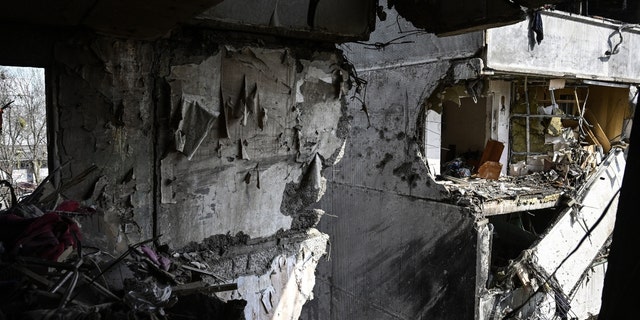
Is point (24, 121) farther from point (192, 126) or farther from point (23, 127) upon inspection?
point (192, 126)

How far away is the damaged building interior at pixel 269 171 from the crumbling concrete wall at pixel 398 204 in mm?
33

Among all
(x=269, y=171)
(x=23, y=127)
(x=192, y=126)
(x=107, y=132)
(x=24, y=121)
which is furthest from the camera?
(x=23, y=127)

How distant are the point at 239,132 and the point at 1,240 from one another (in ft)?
5.79

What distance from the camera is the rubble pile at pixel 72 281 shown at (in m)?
1.99

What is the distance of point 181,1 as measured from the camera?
82.1 inches

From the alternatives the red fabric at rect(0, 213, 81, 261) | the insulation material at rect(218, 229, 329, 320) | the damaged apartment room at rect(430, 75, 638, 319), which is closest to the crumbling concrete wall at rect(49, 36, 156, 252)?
the red fabric at rect(0, 213, 81, 261)

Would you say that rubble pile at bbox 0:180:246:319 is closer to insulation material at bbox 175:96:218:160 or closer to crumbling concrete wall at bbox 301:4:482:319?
insulation material at bbox 175:96:218:160

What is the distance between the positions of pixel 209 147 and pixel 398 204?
15.6ft

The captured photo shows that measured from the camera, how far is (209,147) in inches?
139

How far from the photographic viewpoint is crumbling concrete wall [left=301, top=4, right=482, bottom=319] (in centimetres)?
697

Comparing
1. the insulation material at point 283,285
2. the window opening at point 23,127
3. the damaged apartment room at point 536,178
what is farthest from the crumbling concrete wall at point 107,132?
the window opening at point 23,127

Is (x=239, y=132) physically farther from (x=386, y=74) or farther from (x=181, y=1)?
(x=386, y=74)

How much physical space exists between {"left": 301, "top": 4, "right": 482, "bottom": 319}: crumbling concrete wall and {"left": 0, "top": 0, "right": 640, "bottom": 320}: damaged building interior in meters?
0.03

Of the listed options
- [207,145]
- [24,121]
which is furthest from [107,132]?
[24,121]
